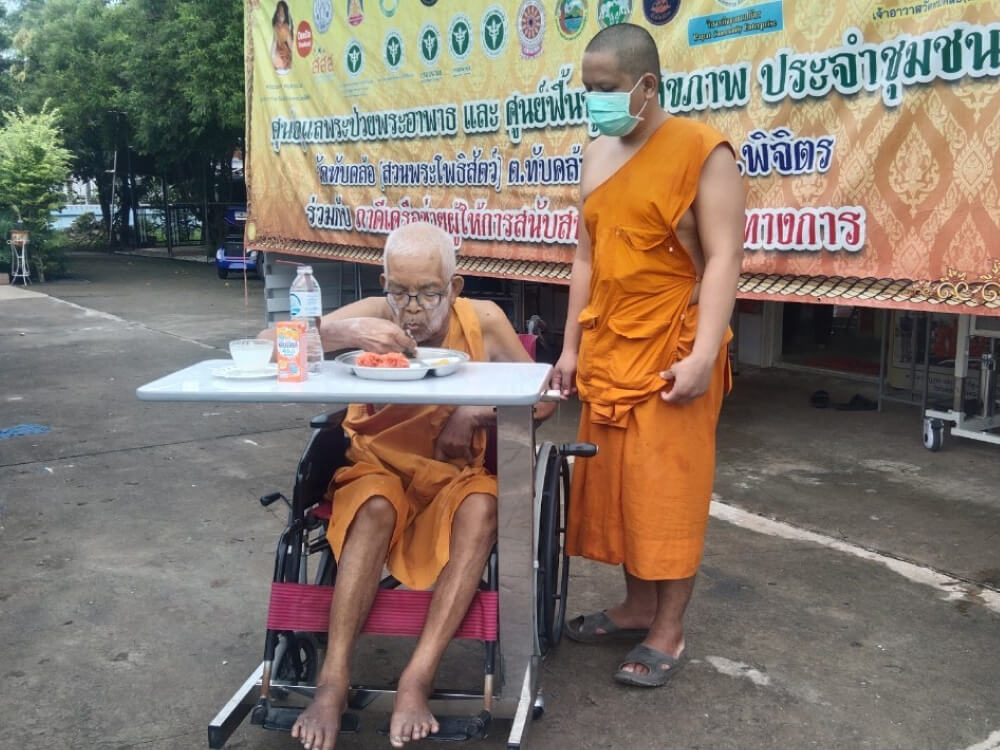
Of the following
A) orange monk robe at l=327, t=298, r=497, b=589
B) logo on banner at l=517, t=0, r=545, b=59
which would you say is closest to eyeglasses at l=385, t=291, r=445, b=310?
orange monk robe at l=327, t=298, r=497, b=589

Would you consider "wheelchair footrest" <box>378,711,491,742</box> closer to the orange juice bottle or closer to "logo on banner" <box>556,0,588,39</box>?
the orange juice bottle

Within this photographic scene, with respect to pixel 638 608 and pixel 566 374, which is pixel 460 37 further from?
pixel 638 608

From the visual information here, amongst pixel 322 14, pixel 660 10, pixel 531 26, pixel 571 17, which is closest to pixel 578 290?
pixel 660 10

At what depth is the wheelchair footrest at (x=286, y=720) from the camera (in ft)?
7.38

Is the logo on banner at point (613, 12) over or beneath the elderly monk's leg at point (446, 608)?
over

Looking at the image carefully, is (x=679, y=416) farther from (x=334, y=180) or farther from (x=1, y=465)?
(x=334, y=180)

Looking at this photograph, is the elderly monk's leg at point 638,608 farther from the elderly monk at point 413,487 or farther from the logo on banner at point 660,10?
the logo on banner at point 660,10

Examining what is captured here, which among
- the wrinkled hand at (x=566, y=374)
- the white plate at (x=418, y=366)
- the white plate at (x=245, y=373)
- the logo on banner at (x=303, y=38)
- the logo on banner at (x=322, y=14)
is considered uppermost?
the logo on banner at (x=322, y=14)

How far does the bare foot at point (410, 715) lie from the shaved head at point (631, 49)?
161 cm

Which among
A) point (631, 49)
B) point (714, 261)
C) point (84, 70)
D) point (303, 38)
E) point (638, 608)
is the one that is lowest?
point (638, 608)

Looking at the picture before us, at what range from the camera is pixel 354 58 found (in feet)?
23.4

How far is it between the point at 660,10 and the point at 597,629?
125 inches

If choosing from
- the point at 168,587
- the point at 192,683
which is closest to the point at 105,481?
the point at 168,587

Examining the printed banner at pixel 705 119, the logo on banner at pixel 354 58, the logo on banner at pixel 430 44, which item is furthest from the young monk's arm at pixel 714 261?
the logo on banner at pixel 354 58
